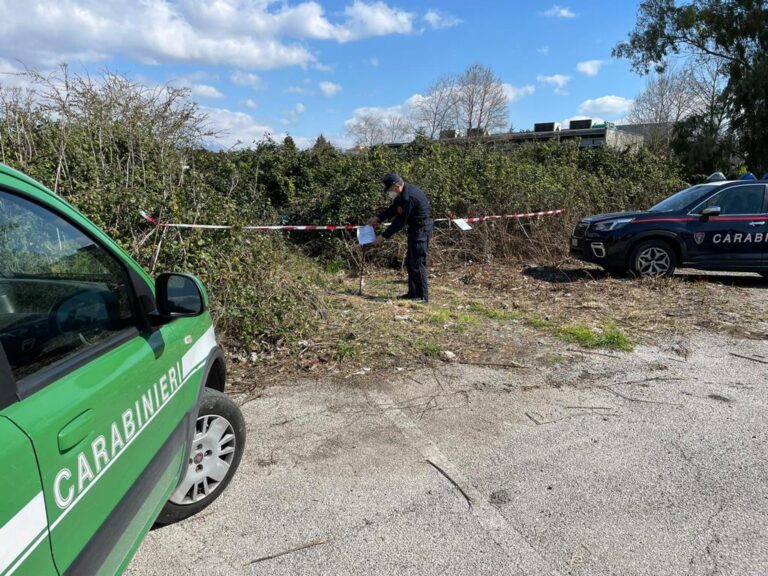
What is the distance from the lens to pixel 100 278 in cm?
221

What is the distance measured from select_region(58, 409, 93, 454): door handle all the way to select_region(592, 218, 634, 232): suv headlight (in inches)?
364

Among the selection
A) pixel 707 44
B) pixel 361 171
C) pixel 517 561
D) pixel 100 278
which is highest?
pixel 707 44

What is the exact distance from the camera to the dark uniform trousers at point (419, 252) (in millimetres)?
7785

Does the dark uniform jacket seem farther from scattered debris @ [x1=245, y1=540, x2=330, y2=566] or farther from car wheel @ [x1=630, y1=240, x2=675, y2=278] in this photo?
scattered debris @ [x1=245, y1=540, x2=330, y2=566]

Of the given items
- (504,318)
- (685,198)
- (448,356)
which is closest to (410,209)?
(504,318)

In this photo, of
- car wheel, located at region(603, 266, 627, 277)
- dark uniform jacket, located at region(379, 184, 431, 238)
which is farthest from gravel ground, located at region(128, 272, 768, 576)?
car wheel, located at region(603, 266, 627, 277)

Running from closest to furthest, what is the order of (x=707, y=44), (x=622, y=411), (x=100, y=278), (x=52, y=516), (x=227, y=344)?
1. (x=52, y=516)
2. (x=100, y=278)
3. (x=622, y=411)
4. (x=227, y=344)
5. (x=707, y=44)

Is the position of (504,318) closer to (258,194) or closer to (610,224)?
(610,224)

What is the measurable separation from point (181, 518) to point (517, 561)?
1671 mm

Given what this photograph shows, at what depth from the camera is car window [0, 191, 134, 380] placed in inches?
67.8

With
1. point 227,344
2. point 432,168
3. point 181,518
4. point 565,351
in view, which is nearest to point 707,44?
point 432,168

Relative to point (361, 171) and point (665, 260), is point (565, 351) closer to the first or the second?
point (665, 260)

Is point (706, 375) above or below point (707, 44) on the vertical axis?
below

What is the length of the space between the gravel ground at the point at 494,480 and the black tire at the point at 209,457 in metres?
0.13
